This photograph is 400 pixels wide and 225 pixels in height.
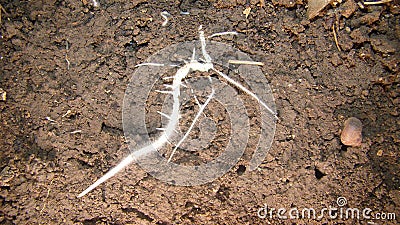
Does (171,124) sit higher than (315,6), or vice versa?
(315,6)

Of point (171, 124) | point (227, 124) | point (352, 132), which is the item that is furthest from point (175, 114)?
point (352, 132)

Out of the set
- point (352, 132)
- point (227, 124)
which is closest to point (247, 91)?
point (227, 124)

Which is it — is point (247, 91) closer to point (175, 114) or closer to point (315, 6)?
point (175, 114)

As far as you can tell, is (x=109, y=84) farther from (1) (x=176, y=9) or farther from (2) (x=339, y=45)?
(2) (x=339, y=45)

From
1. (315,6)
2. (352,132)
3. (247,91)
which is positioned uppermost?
(315,6)

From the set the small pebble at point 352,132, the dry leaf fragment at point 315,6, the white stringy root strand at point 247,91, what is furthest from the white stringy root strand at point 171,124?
the small pebble at point 352,132

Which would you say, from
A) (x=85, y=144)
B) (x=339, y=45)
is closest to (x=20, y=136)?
(x=85, y=144)
